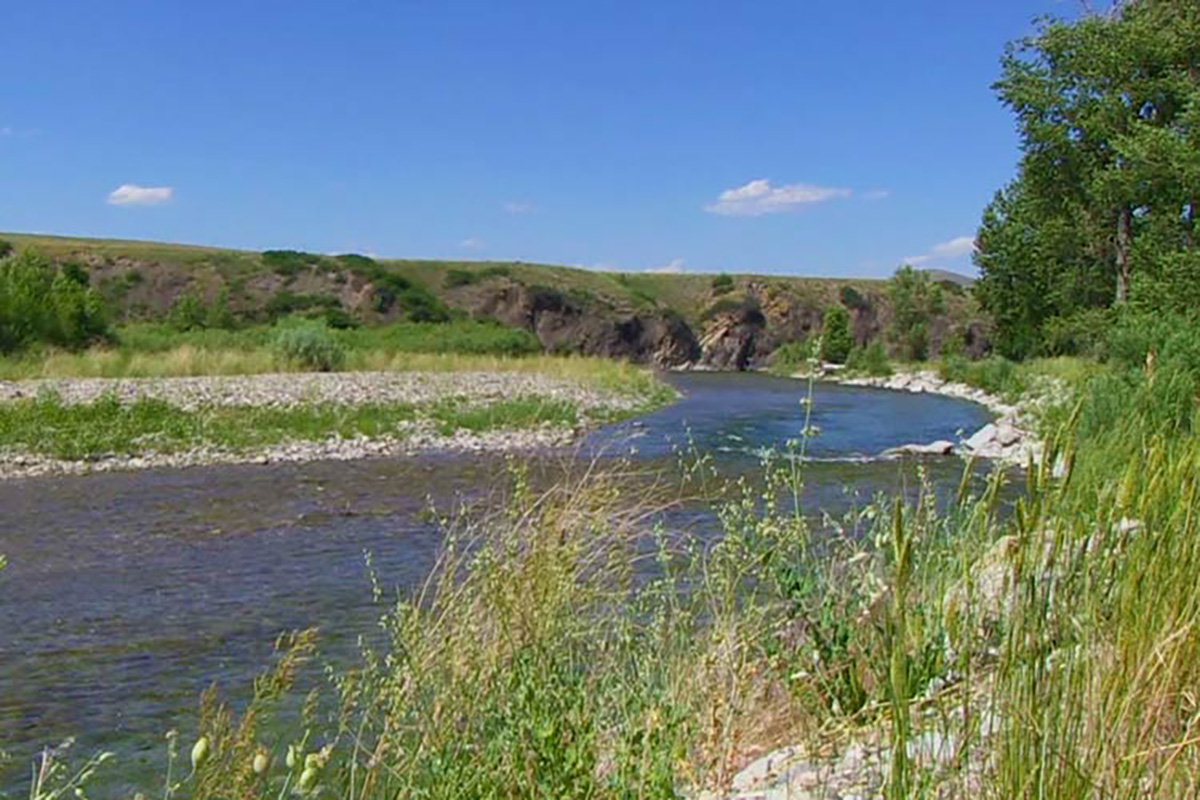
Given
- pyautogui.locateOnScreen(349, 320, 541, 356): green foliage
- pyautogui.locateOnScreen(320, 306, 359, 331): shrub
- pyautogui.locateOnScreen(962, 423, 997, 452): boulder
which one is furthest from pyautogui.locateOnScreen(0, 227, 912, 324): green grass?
pyautogui.locateOnScreen(962, 423, 997, 452): boulder

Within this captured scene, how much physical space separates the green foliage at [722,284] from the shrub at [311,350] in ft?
219

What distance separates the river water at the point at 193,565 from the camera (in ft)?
22.3

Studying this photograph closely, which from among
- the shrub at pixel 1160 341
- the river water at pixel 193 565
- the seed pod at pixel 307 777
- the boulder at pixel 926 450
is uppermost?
the shrub at pixel 1160 341

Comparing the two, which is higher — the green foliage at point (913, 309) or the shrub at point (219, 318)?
the green foliage at point (913, 309)

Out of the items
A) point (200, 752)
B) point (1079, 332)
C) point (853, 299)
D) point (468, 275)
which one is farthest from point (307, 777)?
point (853, 299)

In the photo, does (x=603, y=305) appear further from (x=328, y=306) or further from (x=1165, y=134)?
(x=1165, y=134)

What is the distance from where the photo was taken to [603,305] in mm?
Result: 84500

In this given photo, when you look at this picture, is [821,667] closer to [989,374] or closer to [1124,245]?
[1124,245]

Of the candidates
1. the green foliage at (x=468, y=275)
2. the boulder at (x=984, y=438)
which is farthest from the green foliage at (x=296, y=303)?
the boulder at (x=984, y=438)

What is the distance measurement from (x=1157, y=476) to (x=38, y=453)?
19.2 metres

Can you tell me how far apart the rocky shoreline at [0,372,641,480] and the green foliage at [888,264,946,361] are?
37.7 m

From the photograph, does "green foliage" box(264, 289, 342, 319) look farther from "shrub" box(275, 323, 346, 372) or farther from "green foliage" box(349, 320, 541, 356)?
"shrub" box(275, 323, 346, 372)

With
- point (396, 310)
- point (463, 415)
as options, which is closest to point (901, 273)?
point (396, 310)

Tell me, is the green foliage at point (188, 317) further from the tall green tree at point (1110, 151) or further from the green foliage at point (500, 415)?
the tall green tree at point (1110, 151)
